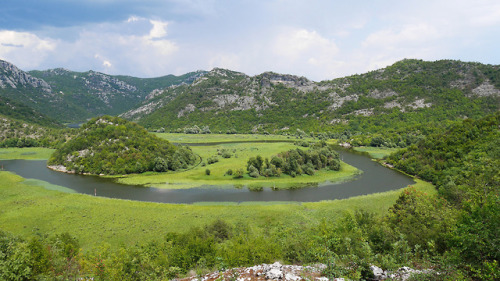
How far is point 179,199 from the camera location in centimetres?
5328

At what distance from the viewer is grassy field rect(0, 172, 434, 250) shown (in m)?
35.8

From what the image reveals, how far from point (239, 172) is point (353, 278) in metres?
58.3

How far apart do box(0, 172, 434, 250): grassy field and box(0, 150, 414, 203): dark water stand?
4880mm

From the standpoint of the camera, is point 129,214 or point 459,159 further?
point 459,159

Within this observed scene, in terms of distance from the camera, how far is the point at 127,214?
42094 millimetres

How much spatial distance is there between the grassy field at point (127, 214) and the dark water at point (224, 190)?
4.88m

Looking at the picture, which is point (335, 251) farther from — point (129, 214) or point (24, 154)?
point (24, 154)

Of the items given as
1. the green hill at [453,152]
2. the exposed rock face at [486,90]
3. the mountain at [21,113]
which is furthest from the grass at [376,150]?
the mountain at [21,113]

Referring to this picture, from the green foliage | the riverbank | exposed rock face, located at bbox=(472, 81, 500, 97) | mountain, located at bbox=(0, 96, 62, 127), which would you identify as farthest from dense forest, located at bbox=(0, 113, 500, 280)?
mountain, located at bbox=(0, 96, 62, 127)

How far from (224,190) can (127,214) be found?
2368cm

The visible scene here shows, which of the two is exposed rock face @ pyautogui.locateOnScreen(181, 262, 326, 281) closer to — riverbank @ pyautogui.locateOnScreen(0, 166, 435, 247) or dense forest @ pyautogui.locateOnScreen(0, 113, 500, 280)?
dense forest @ pyautogui.locateOnScreen(0, 113, 500, 280)

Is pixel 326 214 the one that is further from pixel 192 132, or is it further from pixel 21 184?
pixel 192 132

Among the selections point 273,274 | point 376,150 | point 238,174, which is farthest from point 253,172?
point 376,150

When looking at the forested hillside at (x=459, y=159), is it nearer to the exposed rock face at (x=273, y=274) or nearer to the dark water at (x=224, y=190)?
the dark water at (x=224, y=190)
